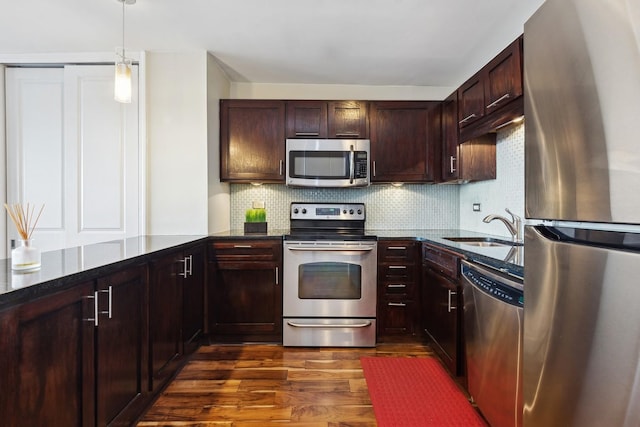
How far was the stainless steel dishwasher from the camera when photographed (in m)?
1.43

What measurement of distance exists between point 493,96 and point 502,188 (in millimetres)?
893

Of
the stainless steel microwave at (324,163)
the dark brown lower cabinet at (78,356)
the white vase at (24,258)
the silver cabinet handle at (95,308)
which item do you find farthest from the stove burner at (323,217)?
the white vase at (24,258)

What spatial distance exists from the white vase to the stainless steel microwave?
6.95 feet

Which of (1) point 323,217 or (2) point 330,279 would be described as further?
(1) point 323,217

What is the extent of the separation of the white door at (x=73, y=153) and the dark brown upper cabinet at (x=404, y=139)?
6.99 feet

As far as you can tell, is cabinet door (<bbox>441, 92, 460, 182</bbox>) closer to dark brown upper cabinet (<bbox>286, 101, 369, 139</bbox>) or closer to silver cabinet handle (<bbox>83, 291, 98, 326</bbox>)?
dark brown upper cabinet (<bbox>286, 101, 369, 139</bbox>)

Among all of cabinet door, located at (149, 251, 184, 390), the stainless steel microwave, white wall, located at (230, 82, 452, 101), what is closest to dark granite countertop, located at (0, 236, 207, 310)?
cabinet door, located at (149, 251, 184, 390)

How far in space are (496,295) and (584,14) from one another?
3.85 ft

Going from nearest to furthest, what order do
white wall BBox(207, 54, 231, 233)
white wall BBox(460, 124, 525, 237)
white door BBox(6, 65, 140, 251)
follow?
white wall BBox(460, 124, 525, 237) → white door BBox(6, 65, 140, 251) → white wall BBox(207, 54, 231, 233)

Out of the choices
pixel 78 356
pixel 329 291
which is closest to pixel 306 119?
pixel 329 291

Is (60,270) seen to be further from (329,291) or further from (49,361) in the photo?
(329,291)

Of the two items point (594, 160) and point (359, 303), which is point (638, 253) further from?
point (359, 303)

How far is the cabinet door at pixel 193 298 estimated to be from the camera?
2455 millimetres

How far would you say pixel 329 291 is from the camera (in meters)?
2.90
